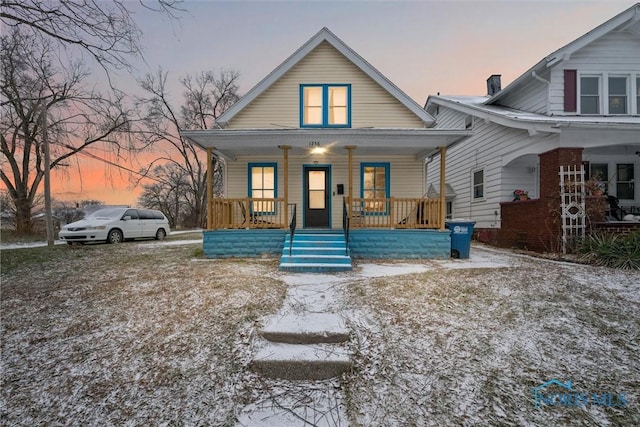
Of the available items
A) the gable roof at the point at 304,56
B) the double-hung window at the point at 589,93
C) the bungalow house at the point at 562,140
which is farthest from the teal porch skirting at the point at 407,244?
the double-hung window at the point at 589,93

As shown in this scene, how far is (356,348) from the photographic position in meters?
3.47

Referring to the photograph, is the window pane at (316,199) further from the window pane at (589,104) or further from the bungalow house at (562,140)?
the window pane at (589,104)

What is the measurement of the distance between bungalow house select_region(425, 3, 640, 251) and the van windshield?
1310 cm

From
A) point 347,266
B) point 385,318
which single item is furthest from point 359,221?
point 385,318

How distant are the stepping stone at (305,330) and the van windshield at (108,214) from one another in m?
11.7

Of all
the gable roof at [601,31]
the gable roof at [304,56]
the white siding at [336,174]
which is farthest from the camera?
the white siding at [336,174]

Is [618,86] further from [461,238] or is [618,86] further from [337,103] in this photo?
[337,103]

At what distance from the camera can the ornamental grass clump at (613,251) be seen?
665 cm

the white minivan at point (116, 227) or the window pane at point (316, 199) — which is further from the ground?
the window pane at point (316, 199)

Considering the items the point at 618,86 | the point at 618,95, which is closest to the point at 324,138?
the point at 618,95

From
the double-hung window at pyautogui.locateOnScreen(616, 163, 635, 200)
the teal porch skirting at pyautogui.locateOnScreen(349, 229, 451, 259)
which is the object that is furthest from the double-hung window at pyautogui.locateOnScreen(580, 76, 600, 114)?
the teal porch skirting at pyautogui.locateOnScreen(349, 229, 451, 259)

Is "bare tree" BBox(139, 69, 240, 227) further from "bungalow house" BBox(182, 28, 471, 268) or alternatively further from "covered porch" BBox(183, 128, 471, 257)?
"covered porch" BBox(183, 128, 471, 257)

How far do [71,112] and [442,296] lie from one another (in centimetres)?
1189

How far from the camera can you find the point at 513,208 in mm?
9969
